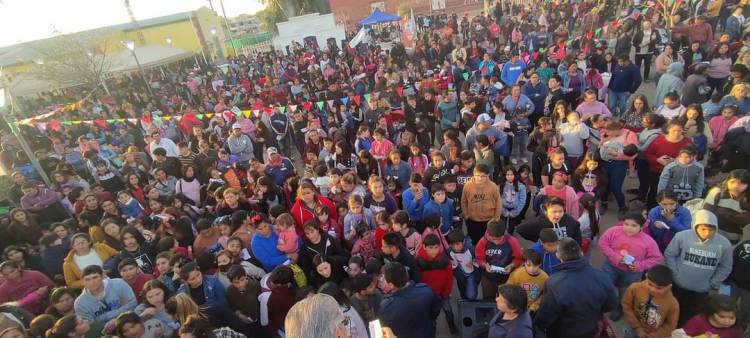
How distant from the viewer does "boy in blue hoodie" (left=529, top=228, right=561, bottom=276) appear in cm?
350

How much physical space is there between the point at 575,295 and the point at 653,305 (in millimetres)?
756

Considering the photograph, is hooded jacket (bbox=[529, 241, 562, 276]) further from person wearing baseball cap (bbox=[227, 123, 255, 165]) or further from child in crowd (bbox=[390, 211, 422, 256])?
A: person wearing baseball cap (bbox=[227, 123, 255, 165])

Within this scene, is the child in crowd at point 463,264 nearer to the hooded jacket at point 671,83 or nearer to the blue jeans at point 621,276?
the blue jeans at point 621,276

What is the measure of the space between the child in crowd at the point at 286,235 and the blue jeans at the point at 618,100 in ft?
24.1

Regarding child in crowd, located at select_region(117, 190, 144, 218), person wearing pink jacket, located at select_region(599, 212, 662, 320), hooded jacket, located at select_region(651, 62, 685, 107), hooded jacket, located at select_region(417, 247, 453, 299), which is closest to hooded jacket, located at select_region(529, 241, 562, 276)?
person wearing pink jacket, located at select_region(599, 212, 662, 320)

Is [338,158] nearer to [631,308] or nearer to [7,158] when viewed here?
[631,308]

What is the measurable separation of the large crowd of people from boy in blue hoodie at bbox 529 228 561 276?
1.1 inches

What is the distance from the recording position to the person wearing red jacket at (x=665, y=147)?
4750mm

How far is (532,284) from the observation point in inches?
132

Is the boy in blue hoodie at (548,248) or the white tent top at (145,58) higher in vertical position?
the white tent top at (145,58)

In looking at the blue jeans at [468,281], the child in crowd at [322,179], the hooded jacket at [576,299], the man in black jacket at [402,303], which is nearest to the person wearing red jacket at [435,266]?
the blue jeans at [468,281]

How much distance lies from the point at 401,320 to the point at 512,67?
787 cm

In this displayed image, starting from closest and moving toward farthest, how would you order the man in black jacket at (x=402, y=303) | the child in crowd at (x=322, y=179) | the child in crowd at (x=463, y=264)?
the man in black jacket at (x=402, y=303) → the child in crowd at (x=463, y=264) → the child in crowd at (x=322, y=179)

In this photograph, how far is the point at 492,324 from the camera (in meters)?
2.93
